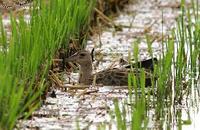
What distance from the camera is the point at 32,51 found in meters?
6.96

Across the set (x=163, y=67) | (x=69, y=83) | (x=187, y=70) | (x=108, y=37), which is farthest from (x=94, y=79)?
(x=108, y=37)

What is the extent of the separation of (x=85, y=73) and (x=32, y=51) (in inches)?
72.0

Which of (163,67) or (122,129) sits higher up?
(163,67)

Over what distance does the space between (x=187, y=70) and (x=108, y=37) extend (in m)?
2.97

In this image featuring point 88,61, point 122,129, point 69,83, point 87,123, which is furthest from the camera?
point 88,61

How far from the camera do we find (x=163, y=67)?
7.09 m

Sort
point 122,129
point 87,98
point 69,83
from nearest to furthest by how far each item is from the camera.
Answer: point 122,129 < point 87,98 < point 69,83

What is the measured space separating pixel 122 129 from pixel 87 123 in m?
1.05

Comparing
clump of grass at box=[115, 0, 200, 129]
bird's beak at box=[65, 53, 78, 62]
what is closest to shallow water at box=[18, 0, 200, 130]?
clump of grass at box=[115, 0, 200, 129]

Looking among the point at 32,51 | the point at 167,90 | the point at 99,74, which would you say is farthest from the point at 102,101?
the point at 99,74

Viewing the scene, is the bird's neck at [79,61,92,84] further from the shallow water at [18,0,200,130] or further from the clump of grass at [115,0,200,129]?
the clump of grass at [115,0,200,129]

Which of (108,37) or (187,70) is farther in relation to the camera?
(108,37)

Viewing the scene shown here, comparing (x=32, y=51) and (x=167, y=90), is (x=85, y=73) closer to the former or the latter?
(x=167, y=90)

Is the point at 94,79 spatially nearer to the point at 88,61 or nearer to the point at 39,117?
the point at 88,61
